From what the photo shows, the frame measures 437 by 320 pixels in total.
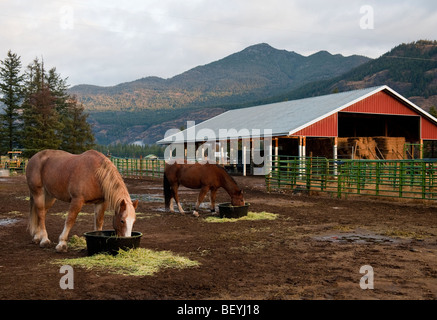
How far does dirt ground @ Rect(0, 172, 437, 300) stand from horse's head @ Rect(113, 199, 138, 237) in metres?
0.80

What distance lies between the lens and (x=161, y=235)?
824 cm

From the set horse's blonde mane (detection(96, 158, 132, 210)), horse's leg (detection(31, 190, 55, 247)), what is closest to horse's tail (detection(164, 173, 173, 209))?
horse's leg (detection(31, 190, 55, 247))

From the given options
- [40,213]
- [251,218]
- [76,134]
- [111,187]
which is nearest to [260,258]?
[111,187]

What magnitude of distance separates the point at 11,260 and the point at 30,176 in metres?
1.77

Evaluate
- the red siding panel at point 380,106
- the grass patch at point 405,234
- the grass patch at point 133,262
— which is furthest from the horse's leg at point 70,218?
the red siding panel at point 380,106

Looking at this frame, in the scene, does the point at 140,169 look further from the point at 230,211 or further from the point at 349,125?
the point at 230,211

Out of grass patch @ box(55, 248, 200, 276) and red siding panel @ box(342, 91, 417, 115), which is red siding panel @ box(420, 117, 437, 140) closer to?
red siding panel @ box(342, 91, 417, 115)

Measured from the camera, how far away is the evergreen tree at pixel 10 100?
146ft

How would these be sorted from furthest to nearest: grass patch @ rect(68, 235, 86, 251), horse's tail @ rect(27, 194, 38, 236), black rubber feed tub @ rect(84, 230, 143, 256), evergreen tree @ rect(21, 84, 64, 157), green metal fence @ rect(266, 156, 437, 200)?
evergreen tree @ rect(21, 84, 64, 157) → green metal fence @ rect(266, 156, 437, 200) → horse's tail @ rect(27, 194, 38, 236) → grass patch @ rect(68, 235, 86, 251) → black rubber feed tub @ rect(84, 230, 143, 256)

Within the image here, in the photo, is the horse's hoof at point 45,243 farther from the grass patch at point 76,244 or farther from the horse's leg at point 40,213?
the grass patch at point 76,244

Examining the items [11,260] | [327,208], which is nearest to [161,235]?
[11,260]

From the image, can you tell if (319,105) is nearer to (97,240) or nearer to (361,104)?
(361,104)

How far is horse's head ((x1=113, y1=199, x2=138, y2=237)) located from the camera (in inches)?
235
